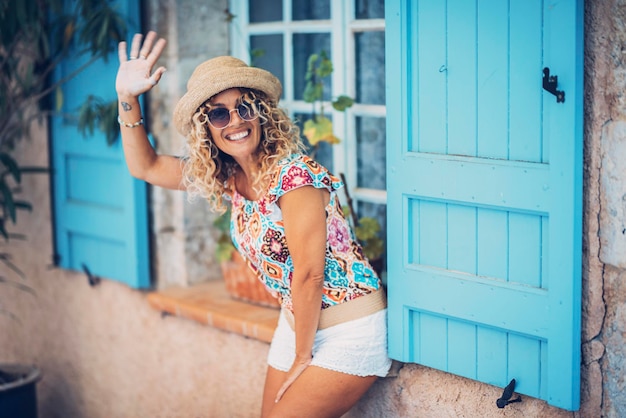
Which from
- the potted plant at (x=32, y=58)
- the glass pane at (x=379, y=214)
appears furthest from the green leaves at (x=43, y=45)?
the glass pane at (x=379, y=214)

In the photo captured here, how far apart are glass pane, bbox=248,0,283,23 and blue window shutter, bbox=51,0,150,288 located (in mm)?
505

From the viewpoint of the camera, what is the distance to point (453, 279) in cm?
287

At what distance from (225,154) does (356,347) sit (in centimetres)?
77

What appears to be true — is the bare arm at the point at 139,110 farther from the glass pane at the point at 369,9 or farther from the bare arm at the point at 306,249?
the glass pane at the point at 369,9

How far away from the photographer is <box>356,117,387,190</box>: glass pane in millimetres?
3807

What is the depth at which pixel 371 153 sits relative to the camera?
12.6 feet

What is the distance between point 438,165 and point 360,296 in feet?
1.67

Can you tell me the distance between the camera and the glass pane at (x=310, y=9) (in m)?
3.93

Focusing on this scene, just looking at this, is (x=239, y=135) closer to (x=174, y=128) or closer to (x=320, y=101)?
(x=320, y=101)

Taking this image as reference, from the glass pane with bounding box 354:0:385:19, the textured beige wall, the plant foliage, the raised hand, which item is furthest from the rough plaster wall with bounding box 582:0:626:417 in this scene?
the plant foliage

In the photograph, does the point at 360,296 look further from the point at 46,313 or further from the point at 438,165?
the point at 46,313

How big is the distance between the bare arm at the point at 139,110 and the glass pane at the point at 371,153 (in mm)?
876

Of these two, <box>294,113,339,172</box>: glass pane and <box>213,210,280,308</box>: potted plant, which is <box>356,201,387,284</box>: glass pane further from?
<box>213,210,280,308</box>: potted plant

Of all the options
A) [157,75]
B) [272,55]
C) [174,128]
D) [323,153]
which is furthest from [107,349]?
[157,75]
